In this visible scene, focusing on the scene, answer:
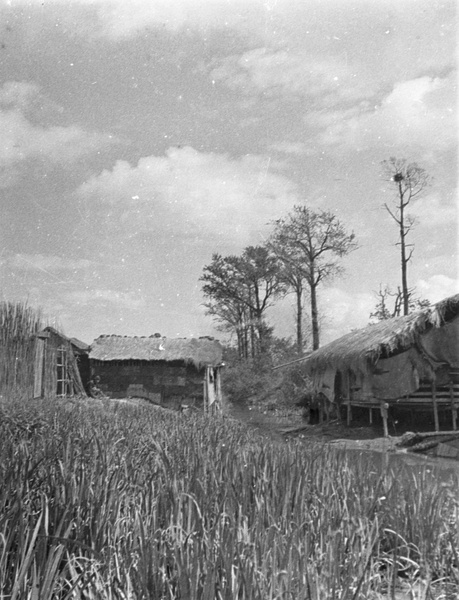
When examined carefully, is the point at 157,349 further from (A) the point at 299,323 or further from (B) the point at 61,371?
(A) the point at 299,323

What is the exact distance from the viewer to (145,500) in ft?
10.9

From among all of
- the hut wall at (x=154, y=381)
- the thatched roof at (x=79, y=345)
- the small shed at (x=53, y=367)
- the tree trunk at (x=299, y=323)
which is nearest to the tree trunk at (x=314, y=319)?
the tree trunk at (x=299, y=323)

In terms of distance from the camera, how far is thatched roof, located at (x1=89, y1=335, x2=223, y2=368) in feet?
67.9

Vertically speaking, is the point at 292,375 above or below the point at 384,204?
below

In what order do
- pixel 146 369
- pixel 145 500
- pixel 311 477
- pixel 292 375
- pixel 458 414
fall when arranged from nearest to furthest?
pixel 145 500 < pixel 311 477 < pixel 458 414 < pixel 146 369 < pixel 292 375

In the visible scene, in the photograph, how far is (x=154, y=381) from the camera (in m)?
20.9

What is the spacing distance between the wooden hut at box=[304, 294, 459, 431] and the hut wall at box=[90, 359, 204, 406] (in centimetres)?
610

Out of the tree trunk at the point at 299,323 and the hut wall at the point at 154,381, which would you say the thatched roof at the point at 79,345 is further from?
the tree trunk at the point at 299,323

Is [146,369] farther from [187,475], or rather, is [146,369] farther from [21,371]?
[187,475]

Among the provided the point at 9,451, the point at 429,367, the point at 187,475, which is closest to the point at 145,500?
the point at 187,475

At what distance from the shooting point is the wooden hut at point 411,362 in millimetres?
14102

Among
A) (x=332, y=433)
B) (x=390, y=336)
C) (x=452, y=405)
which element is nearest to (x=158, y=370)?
(x=332, y=433)

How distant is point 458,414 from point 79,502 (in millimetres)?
14282

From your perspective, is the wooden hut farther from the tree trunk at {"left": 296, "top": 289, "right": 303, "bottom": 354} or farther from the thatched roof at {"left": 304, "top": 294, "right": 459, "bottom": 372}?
the tree trunk at {"left": 296, "top": 289, "right": 303, "bottom": 354}
